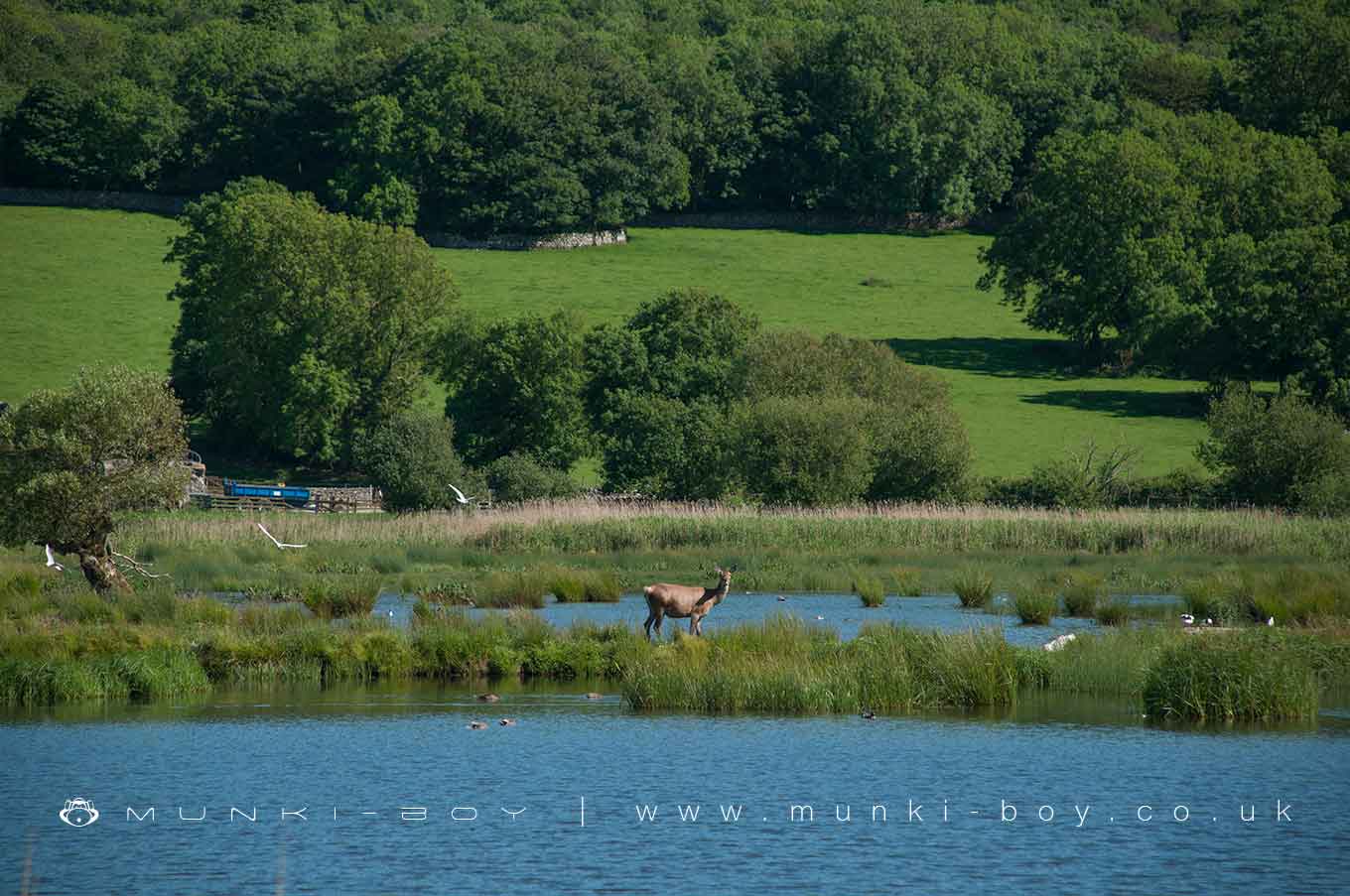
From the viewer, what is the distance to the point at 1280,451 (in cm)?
6562

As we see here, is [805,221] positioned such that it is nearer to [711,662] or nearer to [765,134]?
[765,134]

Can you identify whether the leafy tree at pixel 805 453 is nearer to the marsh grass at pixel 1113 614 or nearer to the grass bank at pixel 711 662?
the marsh grass at pixel 1113 614

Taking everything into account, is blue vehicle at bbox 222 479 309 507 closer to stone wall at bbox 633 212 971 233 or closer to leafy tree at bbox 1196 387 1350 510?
leafy tree at bbox 1196 387 1350 510

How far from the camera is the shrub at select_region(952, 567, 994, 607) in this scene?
151 feet

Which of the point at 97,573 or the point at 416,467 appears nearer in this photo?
the point at 97,573

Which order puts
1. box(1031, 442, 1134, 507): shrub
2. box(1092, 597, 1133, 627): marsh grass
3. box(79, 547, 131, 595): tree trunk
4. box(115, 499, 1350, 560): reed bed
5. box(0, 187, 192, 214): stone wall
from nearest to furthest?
1. box(1092, 597, 1133, 627): marsh grass
2. box(79, 547, 131, 595): tree trunk
3. box(115, 499, 1350, 560): reed bed
4. box(1031, 442, 1134, 507): shrub
5. box(0, 187, 192, 214): stone wall

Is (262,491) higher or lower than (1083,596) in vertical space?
lower

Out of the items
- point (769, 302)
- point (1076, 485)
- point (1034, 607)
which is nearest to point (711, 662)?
point (1034, 607)

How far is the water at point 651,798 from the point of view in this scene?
20.5 meters

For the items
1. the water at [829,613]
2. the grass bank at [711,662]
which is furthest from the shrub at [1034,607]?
the grass bank at [711,662]

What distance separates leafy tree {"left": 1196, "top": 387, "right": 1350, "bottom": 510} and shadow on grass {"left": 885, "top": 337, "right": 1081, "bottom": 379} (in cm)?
3716

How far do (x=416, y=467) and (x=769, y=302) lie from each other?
50.3 meters

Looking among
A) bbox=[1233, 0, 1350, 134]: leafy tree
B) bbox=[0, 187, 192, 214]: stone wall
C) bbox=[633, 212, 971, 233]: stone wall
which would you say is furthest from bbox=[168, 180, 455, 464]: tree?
bbox=[1233, 0, 1350, 134]: leafy tree

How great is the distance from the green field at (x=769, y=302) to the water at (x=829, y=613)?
35.4 meters
